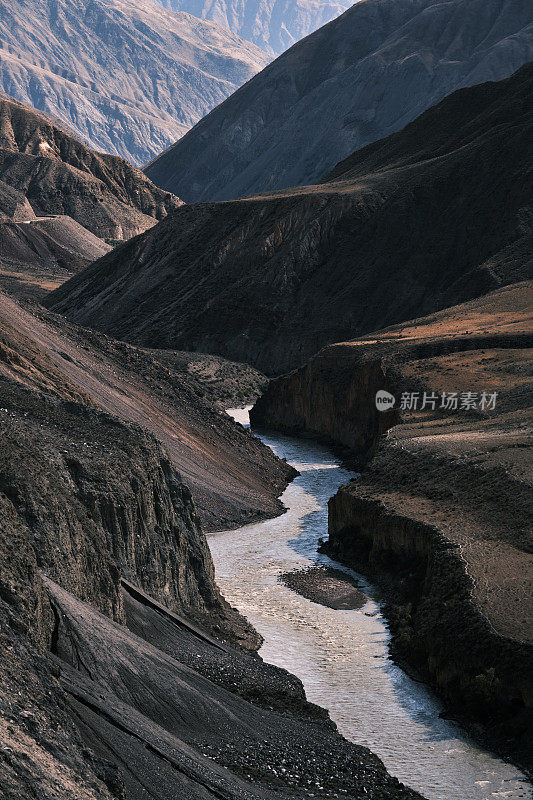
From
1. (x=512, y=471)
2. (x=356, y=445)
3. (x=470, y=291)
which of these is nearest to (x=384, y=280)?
(x=470, y=291)

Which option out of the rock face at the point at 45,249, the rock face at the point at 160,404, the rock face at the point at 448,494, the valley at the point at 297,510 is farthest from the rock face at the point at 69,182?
the rock face at the point at 160,404

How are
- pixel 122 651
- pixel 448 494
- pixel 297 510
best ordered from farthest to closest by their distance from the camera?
pixel 297 510 → pixel 448 494 → pixel 122 651

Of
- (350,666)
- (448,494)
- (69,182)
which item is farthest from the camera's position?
(69,182)

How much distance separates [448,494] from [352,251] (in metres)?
58.6

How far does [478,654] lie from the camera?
21.8 metres

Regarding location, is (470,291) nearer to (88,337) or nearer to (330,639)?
(88,337)

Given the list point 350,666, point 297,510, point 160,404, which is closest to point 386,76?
point 160,404

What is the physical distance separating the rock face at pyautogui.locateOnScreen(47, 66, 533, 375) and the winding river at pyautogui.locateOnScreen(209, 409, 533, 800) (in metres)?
40.5

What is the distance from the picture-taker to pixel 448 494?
3142 centimetres

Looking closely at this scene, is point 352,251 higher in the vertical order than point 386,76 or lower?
lower

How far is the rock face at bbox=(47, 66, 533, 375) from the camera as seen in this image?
8025 cm

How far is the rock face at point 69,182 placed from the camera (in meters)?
157

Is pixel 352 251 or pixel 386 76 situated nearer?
pixel 352 251

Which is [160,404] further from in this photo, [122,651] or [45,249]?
[45,249]
